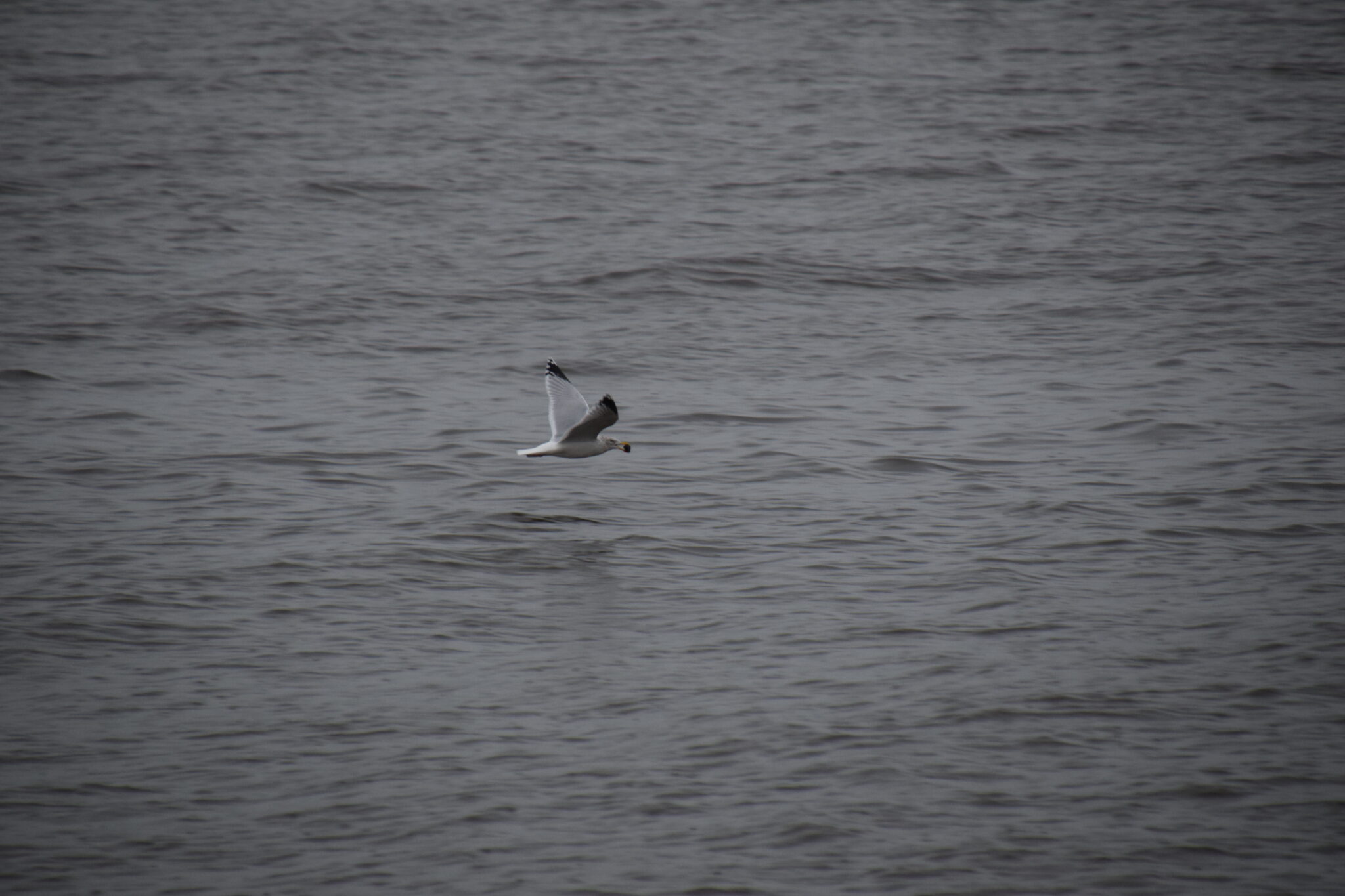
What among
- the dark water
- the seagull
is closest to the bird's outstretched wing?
the seagull

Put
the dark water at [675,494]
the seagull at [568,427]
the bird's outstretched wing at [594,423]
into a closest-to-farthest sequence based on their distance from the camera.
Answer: the dark water at [675,494], the bird's outstretched wing at [594,423], the seagull at [568,427]

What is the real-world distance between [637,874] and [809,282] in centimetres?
1153

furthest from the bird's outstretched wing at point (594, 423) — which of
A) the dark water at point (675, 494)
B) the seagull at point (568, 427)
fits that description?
the dark water at point (675, 494)

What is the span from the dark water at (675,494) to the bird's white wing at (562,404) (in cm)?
67

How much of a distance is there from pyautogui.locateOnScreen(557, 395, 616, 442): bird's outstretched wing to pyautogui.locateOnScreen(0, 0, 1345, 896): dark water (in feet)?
1.87

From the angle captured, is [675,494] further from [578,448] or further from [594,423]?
[594,423]

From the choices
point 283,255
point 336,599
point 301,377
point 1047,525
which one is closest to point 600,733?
point 336,599

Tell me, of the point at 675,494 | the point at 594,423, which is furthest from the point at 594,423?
the point at 675,494

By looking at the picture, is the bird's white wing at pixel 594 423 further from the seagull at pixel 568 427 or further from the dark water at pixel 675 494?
the dark water at pixel 675 494

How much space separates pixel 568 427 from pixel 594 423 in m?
0.41

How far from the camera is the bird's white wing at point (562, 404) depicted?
11.1 m

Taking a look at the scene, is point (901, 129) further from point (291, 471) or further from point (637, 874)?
point (637, 874)

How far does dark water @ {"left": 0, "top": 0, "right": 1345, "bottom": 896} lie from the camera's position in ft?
24.0

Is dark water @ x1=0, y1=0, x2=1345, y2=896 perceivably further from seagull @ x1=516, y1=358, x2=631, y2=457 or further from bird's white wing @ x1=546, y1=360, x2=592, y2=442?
bird's white wing @ x1=546, y1=360, x2=592, y2=442
